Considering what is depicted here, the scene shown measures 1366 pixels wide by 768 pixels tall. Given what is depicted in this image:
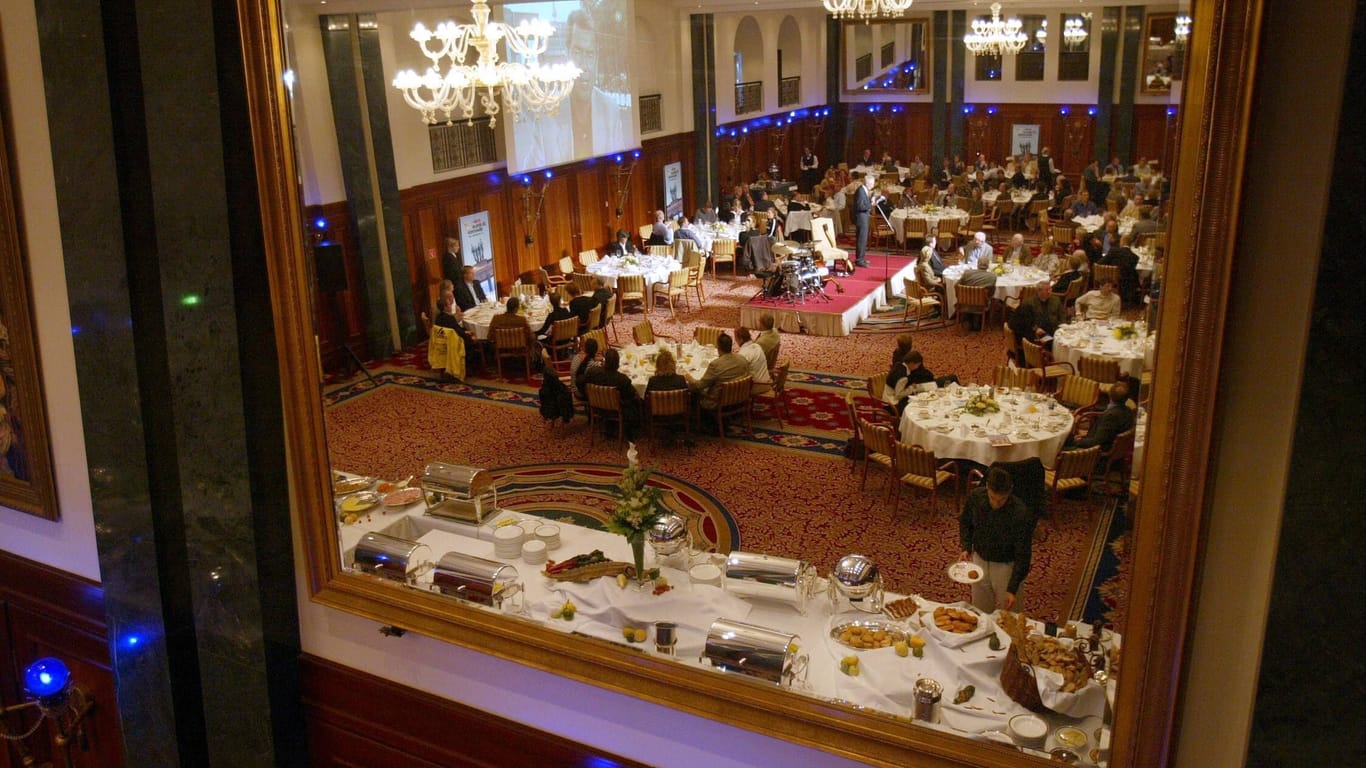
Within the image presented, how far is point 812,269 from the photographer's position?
7480 millimetres

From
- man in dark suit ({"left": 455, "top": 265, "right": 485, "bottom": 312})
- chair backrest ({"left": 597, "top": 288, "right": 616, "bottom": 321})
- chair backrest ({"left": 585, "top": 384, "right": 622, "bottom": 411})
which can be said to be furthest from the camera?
chair backrest ({"left": 597, "top": 288, "right": 616, "bottom": 321})

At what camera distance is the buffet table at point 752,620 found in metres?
3.43

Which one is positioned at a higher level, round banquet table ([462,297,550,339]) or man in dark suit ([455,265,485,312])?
man in dark suit ([455,265,485,312])

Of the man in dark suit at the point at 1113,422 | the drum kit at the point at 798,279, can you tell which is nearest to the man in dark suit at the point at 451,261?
the drum kit at the point at 798,279

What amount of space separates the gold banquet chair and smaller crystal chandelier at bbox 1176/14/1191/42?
3.30m

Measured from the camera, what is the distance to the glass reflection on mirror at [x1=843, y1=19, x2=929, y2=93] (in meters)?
5.27

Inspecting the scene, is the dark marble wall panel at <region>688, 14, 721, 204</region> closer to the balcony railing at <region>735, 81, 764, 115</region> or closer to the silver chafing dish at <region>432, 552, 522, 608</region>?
the balcony railing at <region>735, 81, 764, 115</region>

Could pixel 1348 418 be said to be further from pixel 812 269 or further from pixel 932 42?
pixel 812 269

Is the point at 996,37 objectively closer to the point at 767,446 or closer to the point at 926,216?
the point at 926,216

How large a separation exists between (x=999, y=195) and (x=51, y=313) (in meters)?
4.75

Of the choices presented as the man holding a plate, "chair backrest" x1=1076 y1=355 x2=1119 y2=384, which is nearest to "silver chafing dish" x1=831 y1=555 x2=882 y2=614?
the man holding a plate

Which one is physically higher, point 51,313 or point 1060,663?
point 51,313

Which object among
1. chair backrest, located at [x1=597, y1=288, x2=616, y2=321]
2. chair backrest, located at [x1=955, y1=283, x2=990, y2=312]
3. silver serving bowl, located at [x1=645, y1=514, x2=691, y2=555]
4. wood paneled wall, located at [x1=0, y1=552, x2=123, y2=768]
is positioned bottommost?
wood paneled wall, located at [x1=0, y1=552, x2=123, y2=768]

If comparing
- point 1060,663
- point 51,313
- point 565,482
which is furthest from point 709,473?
point 51,313
